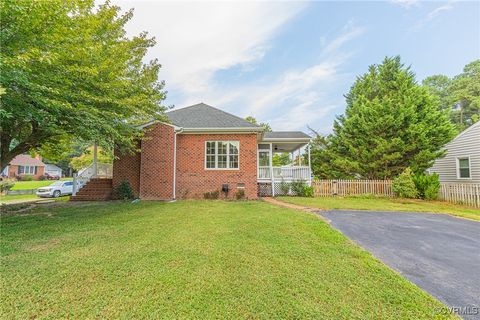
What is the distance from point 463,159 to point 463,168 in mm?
589

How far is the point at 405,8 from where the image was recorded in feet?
37.2

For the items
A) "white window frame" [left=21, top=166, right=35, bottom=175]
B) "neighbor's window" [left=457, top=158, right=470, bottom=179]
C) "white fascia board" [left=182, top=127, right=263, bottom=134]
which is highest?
"white fascia board" [left=182, top=127, right=263, bottom=134]

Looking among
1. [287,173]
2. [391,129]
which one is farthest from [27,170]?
[391,129]

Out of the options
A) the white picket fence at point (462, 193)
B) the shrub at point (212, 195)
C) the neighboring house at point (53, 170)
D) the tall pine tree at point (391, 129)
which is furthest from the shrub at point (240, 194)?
the neighboring house at point (53, 170)

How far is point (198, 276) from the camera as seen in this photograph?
3.24 m

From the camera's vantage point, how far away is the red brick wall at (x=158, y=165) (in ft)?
38.3

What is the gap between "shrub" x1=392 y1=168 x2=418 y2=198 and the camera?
1267 cm

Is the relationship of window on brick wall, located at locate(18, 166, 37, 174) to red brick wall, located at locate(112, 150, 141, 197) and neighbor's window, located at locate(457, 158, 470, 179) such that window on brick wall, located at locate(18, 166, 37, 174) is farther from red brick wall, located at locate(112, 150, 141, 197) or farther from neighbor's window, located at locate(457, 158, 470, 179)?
neighbor's window, located at locate(457, 158, 470, 179)

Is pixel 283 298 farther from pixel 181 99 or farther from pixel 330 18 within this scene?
pixel 181 99

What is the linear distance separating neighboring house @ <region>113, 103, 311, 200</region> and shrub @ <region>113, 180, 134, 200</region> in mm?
356

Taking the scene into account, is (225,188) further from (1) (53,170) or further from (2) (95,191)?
(1) (53,170)

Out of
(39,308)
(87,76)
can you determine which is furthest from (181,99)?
(39,308)

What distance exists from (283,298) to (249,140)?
979cm

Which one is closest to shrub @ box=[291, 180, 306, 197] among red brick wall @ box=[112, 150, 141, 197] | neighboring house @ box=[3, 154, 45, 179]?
red brick wall @ box=[112, 150, 141, 197]
